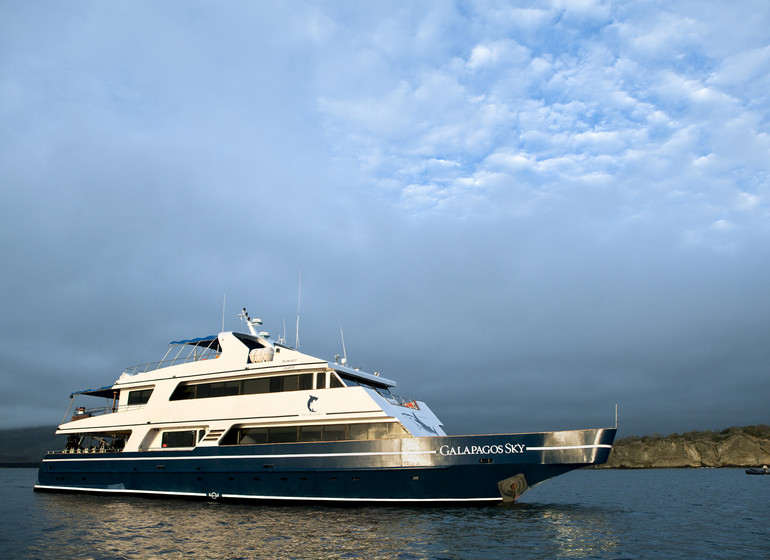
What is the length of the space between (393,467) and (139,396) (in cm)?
1302

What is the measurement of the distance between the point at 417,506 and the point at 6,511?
53.0 ft

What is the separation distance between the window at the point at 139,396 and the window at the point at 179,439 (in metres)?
2.24

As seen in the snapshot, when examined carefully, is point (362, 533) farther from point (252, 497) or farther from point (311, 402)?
point (252, 497)

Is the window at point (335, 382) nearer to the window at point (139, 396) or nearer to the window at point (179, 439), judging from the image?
the window at point (179, 439)

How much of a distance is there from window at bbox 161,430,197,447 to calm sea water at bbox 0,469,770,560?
87.7 inches

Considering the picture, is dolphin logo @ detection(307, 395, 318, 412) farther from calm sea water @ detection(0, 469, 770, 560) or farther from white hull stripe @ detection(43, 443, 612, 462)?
calm sea water @ detection(0, 469, 770, 560)

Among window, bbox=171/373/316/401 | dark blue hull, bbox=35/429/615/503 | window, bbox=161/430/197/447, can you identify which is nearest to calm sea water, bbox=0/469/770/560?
dark blue hull, bbox=35/429/615/503

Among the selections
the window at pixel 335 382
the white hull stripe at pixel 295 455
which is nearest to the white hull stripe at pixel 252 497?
the white hull stripe at pixel 295 455

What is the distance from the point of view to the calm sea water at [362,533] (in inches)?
497

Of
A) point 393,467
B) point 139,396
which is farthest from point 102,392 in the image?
point 393,467

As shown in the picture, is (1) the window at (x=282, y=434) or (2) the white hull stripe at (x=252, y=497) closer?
(2) the white hull stripe at (x=252, y=497)

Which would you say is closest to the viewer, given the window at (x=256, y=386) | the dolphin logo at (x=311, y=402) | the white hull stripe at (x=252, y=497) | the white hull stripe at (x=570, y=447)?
the white hull stripe at (x=570, y=447)

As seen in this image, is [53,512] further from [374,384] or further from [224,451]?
[374,384]

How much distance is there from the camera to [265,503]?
19750 millimetres
